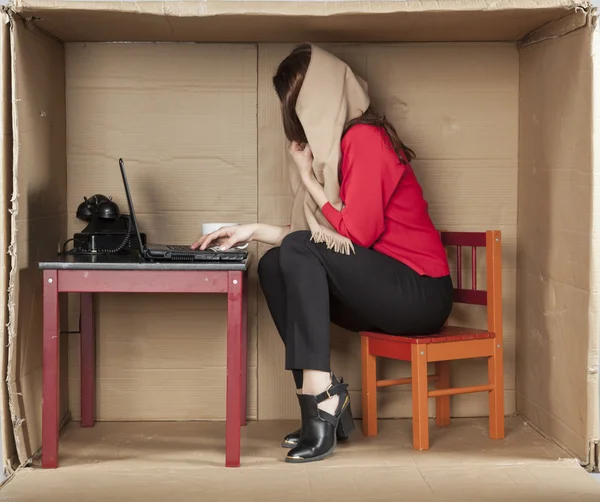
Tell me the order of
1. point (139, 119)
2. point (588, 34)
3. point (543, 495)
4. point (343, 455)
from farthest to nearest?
point (139, 119), point (343, 455), point (588, 34), point (543, 495)

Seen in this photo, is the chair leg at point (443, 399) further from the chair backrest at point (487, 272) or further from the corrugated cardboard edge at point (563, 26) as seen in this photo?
the corrugated cardboard edge at point (563, 26)

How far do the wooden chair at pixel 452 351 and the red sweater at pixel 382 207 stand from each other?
0.55 ft

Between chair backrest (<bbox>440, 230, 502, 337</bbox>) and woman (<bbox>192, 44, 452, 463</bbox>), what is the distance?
14 cm

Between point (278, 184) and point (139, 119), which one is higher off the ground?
point (139, 119)

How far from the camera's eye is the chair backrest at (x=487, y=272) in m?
2.79

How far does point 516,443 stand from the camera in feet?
9.04

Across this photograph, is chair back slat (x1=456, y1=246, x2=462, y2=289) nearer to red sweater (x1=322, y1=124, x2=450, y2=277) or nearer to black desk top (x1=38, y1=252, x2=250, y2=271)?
red sweater (x1=322, y1=124, x2=450, y2=277)

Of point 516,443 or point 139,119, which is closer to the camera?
point 516,443

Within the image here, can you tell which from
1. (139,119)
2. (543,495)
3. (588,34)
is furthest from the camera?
(139,119)

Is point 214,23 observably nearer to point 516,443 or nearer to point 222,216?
point 222,216

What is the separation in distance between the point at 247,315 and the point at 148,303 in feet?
1.14

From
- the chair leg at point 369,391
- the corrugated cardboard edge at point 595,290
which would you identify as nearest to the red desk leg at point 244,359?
the chair leg at point 369,391

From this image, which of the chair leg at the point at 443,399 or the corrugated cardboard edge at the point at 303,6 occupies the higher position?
the corrugated cardboard edge at the point at 303,6

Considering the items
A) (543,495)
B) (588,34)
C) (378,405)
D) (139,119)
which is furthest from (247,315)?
(588,34)
